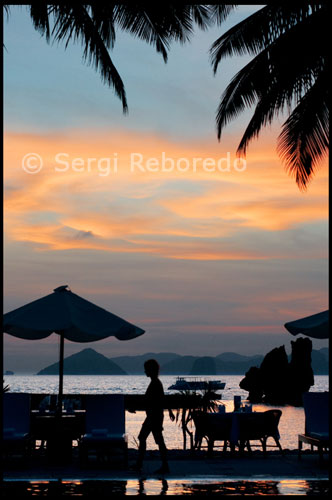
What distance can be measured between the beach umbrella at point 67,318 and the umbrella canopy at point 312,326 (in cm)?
302

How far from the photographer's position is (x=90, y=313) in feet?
43.0

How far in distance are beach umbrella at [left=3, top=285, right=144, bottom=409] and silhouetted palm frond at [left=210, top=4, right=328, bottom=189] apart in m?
4.85

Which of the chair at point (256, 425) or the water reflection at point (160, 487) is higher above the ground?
the chair at point (256, 425)

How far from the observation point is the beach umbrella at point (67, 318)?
41.8ft

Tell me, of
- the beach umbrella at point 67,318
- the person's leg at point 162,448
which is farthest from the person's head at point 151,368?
the beach umbrella at point 67,318

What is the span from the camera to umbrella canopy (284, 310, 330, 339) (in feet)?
47.9

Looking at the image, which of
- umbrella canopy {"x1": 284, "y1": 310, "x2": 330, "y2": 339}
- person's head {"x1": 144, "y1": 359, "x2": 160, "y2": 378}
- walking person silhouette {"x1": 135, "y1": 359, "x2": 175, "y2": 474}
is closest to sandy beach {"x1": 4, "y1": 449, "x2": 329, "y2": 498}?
walking person silhouette {"x1": 135, "y1": 359, "x2": 175, "y2": 474}

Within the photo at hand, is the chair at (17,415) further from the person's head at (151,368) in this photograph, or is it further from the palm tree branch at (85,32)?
the palm tree branch at (85,32)

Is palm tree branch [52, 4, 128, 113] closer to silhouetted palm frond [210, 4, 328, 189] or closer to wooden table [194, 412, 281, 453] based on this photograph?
silhouetted palm frond [210, 4, 328, 189]

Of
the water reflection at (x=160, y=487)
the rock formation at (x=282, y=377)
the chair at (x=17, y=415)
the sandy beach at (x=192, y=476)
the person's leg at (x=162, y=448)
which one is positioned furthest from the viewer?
the rock formation at (x=282, y=377)

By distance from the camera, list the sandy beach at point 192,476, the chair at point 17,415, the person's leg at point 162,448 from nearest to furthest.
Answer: the sandy beach at point 192,476 → the person's leg at point 162,448 → the chair at point 17,415

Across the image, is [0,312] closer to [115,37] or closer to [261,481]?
[261,481]

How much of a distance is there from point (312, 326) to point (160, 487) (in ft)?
16.8

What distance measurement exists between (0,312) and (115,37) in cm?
1062
